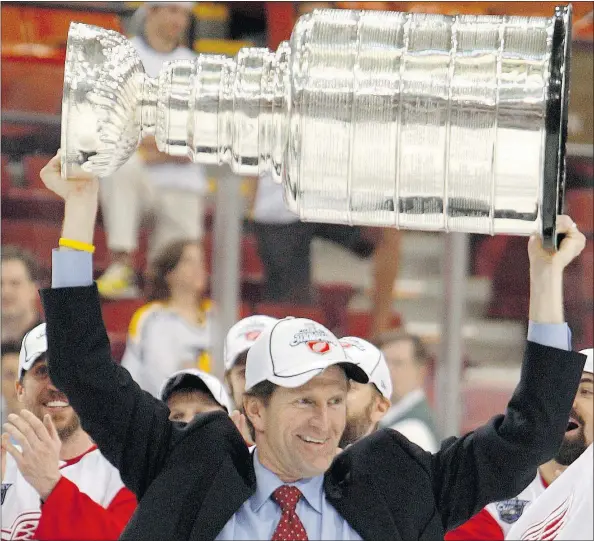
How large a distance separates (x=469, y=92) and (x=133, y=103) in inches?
17.9

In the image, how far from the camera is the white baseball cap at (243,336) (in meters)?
2.88

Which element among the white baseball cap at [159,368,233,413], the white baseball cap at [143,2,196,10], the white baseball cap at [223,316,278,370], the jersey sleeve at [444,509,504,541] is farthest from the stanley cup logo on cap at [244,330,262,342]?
the white baseball cap at [143,2,196,10]

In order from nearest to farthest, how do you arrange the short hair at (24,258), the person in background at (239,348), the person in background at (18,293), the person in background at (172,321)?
the person in background at (239,348), the person in background at (18,293), the short hair at (24,258), the person in background at (172,321)

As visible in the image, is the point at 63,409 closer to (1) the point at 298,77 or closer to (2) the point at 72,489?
(2) the point at 72,489

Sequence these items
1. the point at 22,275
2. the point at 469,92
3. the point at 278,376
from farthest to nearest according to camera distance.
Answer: the point at 22,275 < the point at 278,376 < the point at 469,92

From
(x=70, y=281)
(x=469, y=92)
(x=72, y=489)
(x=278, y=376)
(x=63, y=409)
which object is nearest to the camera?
(x=469, y=92)

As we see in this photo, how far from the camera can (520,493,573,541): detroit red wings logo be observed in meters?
2.03

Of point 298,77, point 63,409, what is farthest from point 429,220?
point 63,409

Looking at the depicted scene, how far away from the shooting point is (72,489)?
7.91 ft

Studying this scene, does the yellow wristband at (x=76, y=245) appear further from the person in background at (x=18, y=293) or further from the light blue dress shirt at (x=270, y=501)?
the person in background at (x=18, y=293)

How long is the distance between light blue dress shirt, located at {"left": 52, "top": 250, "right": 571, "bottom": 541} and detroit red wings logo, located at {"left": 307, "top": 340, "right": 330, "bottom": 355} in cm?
20

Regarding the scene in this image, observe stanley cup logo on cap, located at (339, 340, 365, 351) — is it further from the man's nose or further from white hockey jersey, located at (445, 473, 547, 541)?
the man's nose

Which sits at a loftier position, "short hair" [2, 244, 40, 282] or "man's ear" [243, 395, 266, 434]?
"short hair" [2, 244, 40, 282]

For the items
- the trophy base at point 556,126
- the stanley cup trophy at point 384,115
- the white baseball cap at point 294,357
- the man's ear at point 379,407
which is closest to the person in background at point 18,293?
the man's ear at point 379,407
